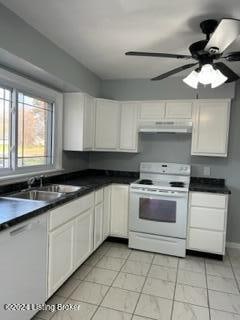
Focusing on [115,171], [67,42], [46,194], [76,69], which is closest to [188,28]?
[67,42]

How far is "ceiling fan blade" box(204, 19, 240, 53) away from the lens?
4.64 feet

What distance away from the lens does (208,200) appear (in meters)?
3.00

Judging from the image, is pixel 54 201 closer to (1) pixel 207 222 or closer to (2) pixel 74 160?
(2) pixel 74 160

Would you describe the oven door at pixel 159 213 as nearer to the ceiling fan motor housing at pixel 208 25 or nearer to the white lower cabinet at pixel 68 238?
the white lower cabinet at pixel 68 238

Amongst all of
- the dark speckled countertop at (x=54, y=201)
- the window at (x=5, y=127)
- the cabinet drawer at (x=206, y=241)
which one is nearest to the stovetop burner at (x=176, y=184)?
the dark speckled countertop at (x=54, y=201)

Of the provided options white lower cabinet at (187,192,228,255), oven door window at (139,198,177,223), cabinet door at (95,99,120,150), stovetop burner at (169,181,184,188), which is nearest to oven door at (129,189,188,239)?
oven door window at (139,198,177,223)

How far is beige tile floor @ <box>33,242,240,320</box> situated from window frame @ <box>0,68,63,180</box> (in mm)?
1235

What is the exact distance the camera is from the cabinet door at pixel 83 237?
2.44m

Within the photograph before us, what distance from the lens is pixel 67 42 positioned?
240 cm

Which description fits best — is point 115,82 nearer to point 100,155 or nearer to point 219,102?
point 100,155

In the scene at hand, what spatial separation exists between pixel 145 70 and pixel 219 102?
107cm

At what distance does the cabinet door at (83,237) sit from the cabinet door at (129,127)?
1248 millimetres

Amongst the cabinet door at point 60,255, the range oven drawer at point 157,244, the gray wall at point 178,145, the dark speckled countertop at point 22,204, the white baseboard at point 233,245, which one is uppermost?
the gray wall at point 178,145

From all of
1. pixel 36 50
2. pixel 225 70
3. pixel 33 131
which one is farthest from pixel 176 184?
pixel 36 50
